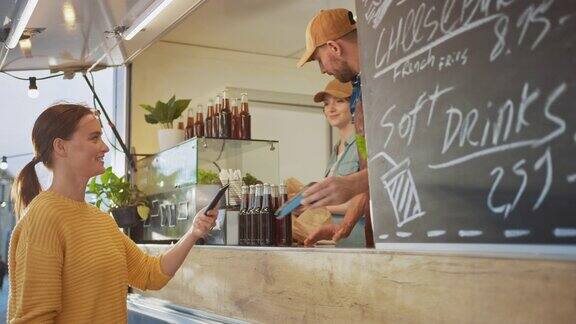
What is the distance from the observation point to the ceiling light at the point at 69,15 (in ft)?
11.6

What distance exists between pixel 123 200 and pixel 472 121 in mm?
3222

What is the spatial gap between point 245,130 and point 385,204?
2100 millimetres

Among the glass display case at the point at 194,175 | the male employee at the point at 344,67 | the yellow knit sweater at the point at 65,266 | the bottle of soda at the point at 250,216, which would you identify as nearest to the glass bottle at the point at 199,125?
the glass display case at the point at 194,175

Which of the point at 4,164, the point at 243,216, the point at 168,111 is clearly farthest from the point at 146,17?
the point at 4,164

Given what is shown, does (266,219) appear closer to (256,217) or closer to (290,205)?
(256,217)

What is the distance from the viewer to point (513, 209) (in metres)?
1.22

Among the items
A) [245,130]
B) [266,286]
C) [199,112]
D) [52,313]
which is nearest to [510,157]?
[266,286]

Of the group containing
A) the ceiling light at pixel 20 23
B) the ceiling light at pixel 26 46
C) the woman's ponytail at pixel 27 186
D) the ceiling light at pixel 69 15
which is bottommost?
the woman's ponytail at pixel 27 186

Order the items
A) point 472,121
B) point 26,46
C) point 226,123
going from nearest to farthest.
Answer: point 472,121, point 226,123, point 26,46

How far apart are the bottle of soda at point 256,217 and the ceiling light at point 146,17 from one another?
1286mm

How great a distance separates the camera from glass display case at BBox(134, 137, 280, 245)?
3172 millimetres

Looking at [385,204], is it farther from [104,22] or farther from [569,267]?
[104,22]

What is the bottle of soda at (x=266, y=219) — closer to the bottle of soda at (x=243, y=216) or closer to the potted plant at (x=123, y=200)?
the bottle of soda at (x=243, y=216)

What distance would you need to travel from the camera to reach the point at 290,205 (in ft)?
7.43
